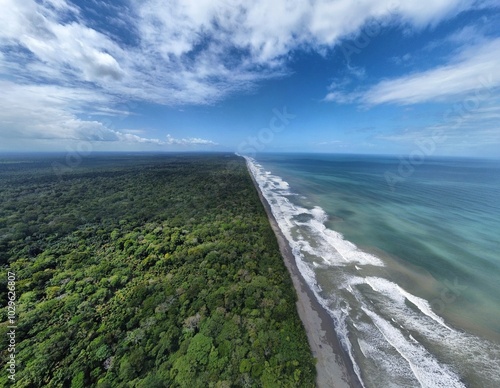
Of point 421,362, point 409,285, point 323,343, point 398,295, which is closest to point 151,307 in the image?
point 323,343

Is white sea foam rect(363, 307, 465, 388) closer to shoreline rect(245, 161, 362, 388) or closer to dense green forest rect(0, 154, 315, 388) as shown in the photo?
shoreline rect(245, 161, 362, 388)

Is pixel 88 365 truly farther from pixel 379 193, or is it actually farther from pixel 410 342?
pixel 379 193

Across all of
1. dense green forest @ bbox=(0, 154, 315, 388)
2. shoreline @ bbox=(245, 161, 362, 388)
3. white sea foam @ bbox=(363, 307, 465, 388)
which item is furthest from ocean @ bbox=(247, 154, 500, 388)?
dense green forest @ bbox=(0, 154, 315, 388)

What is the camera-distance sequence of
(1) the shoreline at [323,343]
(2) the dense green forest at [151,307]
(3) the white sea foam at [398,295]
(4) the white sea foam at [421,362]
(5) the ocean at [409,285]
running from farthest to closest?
(3) the white sea foam at [398,295]
(5) the ocean at [409,285]
(1) the shoreline at [323,343]
(4) the white sea foam at [421,362]
(2) the dense green forest at [151,307]

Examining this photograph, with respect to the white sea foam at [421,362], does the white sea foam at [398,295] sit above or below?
above

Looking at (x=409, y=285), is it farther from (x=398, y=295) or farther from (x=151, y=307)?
(x=151, y=307)

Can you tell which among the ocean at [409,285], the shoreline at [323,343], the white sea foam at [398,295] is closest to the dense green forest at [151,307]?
the shoreline at [323,343]

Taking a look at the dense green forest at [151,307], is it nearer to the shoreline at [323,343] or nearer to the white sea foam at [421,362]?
the shoreline at [323,343]
